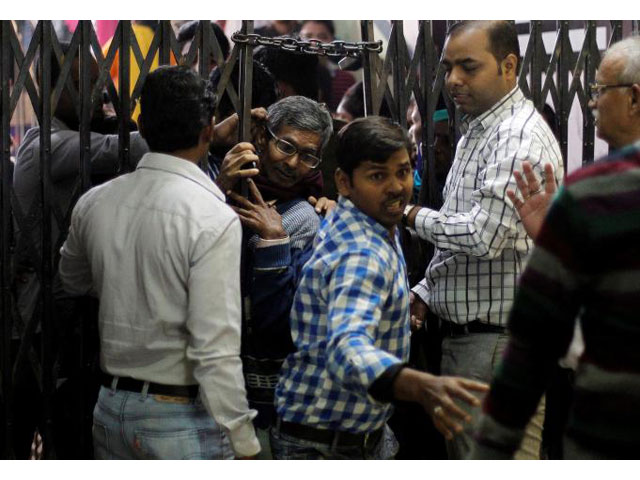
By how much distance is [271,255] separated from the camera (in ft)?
10.8

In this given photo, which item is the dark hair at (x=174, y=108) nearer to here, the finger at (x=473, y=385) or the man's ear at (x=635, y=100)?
the finger at (x=473, y=385)

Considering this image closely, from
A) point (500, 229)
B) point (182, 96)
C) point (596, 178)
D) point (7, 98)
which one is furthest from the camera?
point (7, 98)

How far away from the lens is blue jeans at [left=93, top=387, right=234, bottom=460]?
2873 mm

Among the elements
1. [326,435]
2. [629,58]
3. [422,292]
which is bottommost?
[326,435]

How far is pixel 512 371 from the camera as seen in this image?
6.39ft

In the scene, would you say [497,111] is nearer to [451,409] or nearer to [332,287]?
[332,287]

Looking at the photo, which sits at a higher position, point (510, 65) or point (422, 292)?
point (510, 65)

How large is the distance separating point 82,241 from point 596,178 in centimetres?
185

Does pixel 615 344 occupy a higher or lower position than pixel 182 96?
lower

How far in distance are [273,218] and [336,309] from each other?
84cm

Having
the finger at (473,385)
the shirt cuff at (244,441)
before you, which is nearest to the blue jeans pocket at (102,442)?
the shirt cuff at (244,441)

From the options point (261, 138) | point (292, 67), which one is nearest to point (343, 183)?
point (261, 138)
